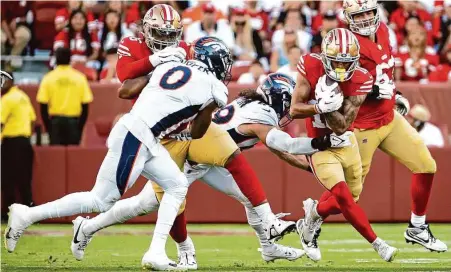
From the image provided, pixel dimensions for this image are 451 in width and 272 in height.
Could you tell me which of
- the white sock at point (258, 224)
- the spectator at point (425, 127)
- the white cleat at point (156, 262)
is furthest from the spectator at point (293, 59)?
the white cleat at point (156, 262)

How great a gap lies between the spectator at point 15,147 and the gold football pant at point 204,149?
4.45 metres

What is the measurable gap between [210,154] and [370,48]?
5.05 ft

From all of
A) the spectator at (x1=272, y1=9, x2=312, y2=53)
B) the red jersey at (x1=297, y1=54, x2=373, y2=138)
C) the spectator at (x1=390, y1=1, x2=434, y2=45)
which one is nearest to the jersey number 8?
the red jersey at (x1=297, y1=54, x2=373, y2=138)

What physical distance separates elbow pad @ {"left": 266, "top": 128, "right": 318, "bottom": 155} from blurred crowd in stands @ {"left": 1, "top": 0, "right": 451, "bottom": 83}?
5.36 m

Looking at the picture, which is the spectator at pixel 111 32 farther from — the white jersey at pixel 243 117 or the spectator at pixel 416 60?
the white jersey at pixel 243 117

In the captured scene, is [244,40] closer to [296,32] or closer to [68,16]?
[296,32]

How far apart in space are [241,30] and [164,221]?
755 centimetres

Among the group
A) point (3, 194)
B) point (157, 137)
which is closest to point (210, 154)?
point (157, 137)

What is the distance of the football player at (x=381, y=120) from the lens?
8.16 m

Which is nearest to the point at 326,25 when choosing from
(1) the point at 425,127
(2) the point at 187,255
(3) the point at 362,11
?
(1) the point at 425,127

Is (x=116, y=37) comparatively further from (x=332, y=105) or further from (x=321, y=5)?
(x=332, y=105)

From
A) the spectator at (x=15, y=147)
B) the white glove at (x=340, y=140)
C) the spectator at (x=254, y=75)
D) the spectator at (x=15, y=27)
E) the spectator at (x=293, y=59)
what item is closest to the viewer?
the white glove at (x=340, y=140)

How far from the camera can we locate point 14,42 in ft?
Result: 47.1

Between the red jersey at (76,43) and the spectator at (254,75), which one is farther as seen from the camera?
the red jersey at (76,43)
